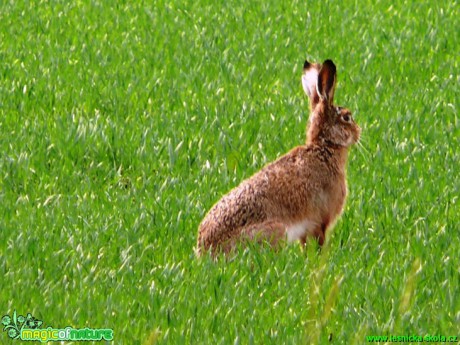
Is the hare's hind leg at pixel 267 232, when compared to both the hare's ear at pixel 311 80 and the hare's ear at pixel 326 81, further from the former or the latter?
the hare's ear at pixel 311 80

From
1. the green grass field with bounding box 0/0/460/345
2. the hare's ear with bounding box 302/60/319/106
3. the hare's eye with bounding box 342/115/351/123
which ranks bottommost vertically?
the green grass field with bounding box 0/0/460/345

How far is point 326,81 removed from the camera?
19.6 feet

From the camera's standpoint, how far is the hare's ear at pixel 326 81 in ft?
19.3

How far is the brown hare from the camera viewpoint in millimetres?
5430

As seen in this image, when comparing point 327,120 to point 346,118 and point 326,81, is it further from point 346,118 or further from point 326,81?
point 326,81

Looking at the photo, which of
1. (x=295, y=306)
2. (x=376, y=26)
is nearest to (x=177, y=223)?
(x=295, y=306)

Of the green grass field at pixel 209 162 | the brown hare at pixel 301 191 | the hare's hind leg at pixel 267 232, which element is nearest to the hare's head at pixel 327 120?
the brown hare at pixel 301 191

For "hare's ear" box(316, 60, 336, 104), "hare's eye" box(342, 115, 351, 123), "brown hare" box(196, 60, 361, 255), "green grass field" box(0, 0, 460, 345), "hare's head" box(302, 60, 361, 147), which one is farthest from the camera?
"hare's eye" box(342, 115, 351, 123)

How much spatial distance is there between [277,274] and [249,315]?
18.8 inches

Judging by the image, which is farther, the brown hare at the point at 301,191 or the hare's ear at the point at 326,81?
the hare's ear at the point at 326,81

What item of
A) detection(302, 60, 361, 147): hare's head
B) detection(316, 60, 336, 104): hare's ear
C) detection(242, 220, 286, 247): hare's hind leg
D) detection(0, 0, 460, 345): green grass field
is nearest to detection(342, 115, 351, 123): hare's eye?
detection(302, 60, 361, 147): hare's head

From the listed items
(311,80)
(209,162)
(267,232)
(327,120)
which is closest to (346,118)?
(327,120)

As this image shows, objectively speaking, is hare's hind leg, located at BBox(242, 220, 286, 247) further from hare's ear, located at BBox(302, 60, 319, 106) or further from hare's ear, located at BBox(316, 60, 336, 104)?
hare's ear, located at BBox(302, 60, 319, 106)

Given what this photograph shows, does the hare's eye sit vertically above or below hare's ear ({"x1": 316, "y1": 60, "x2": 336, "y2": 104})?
below
